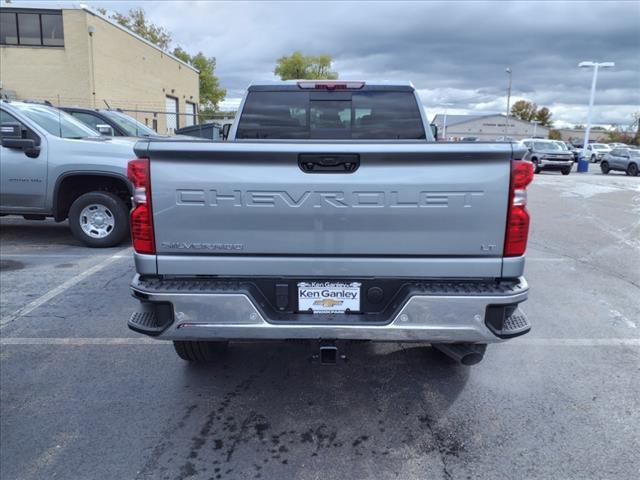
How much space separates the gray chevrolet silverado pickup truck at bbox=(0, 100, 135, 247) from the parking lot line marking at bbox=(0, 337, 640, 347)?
3.34 metres

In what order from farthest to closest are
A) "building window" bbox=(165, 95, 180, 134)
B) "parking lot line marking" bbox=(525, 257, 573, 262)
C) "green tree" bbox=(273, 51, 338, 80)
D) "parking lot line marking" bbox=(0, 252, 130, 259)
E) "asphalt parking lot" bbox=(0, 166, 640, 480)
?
"green tree" bbox=(273, 51, 338, 80) < "building window" bbox=(165, 95, 180, 134) < "parking lot line marking" bbox=(525, 257, 573, 262) < "parking lot line marking" bbox=(0, 252, 130, 259) < "asphalt parking lot" bbox=(0, 166, 640, 480)

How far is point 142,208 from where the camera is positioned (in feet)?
9.44

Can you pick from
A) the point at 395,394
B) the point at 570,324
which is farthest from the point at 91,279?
the point at 570,324

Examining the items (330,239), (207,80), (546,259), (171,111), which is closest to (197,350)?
(330,239)

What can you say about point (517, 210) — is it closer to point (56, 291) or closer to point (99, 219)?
point (56, 291)

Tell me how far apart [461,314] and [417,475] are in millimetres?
892

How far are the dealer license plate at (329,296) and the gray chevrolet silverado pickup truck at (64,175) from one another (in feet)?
17.5

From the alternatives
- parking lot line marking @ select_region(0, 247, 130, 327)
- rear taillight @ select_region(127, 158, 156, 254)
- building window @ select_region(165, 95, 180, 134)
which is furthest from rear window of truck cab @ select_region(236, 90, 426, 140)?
building window @ select_region(165, 95, 180, 134)

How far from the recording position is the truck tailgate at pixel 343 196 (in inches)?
110

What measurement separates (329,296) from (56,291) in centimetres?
422

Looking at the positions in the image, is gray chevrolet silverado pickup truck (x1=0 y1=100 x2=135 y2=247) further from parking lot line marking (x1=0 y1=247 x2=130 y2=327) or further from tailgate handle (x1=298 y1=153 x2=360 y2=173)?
tailgate handle (x1=298 y1=153 x2=360 y2=173)

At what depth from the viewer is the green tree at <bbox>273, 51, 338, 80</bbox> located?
3300 inches

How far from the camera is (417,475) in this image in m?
2.81

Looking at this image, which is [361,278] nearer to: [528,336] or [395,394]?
[395,394]
